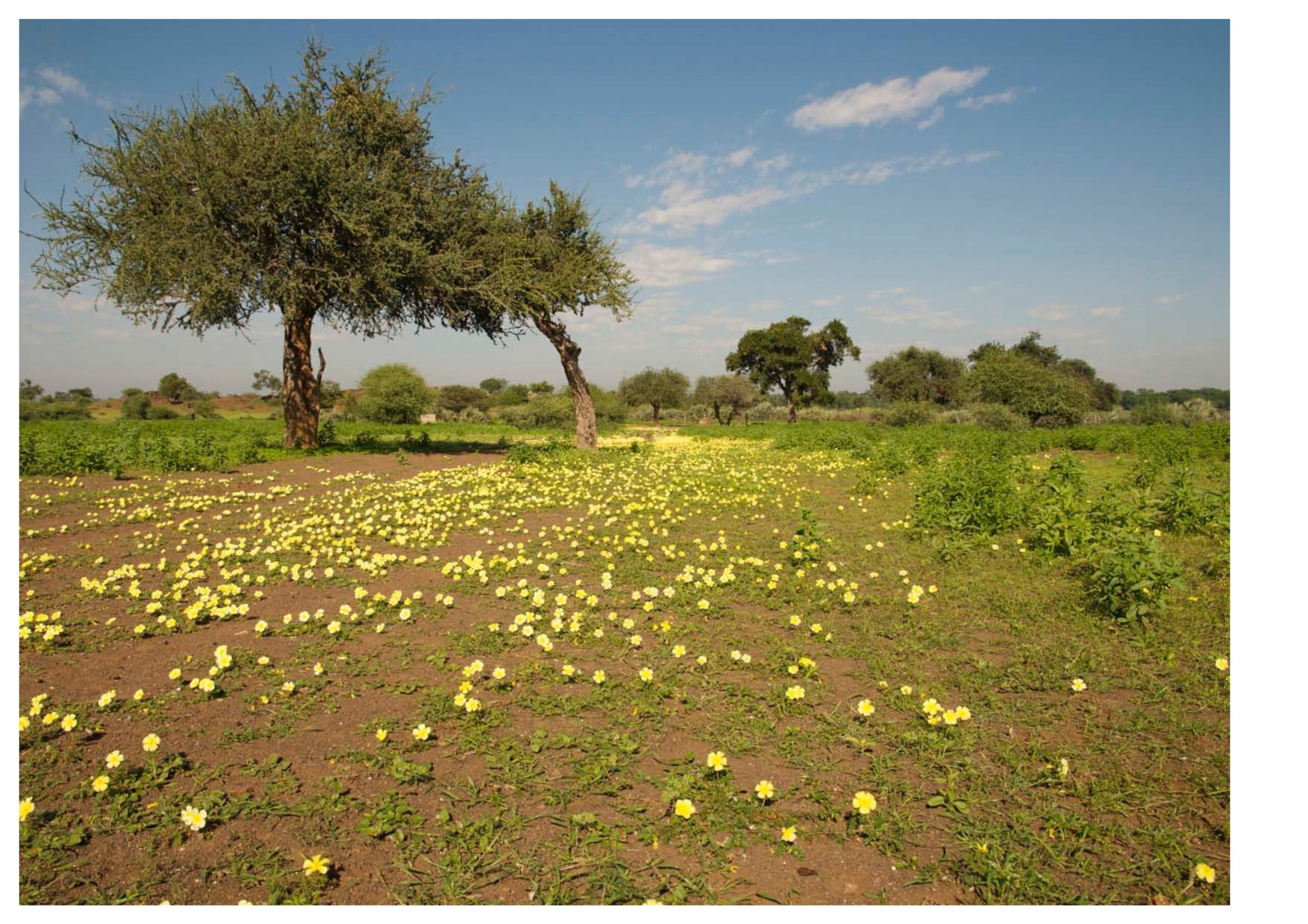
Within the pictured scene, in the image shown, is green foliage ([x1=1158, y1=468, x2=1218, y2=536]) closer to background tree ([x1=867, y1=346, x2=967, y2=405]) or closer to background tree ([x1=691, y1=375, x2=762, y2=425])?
background tree ([x1=691, y1=375, x2=762, y2=425])

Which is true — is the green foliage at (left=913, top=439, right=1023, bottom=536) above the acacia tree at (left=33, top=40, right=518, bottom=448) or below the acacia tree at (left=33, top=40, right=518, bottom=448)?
below

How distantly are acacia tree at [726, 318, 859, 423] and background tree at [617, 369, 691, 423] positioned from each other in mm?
5758

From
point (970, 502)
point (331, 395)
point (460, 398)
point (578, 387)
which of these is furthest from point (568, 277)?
point (460, 398)

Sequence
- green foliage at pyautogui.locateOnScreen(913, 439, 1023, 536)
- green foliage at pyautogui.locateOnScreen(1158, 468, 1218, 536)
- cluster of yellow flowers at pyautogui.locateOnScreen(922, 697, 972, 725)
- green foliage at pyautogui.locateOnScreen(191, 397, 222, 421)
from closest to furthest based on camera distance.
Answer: cluster of yellow flowers at pyautogui.locateOnScreen(922, 697, 972, 725) < green foliage at pyautogui.locateOnScreen(1158, 468, 1218, 536) < green foliage at pyautogui.locateOnScreen(913, 439, 1023, 536) < green foliage at pyautogui.locateOnScreen(191, 397, 222, 421)

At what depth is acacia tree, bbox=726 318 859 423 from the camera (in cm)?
5816

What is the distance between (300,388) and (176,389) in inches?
2077

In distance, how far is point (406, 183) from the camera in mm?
17953

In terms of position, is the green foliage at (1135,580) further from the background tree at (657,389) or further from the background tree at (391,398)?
the background tree at (657,389)

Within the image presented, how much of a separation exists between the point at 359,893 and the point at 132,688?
2774mm

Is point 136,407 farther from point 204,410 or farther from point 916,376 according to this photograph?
point 916,376

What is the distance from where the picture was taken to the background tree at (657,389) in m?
64.2

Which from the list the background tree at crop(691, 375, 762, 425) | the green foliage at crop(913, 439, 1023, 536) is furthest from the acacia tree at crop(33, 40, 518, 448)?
the background tree at crop(691, 375, 762, 425)

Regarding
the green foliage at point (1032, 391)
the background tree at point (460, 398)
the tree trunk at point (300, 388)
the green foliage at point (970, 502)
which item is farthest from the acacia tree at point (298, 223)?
the background tree at point (460, 398)

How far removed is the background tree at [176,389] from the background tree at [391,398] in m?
23.6
